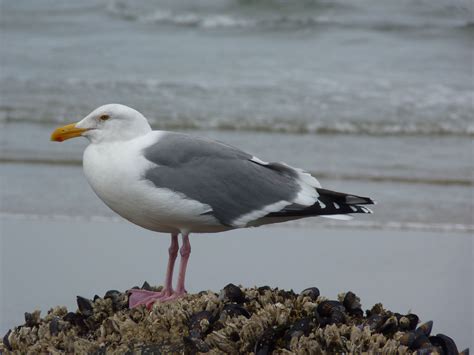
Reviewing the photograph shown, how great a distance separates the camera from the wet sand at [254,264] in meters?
5.89

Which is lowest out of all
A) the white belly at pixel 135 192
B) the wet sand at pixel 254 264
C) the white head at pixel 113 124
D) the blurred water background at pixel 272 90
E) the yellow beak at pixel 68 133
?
the wet sand at pixel 254 264

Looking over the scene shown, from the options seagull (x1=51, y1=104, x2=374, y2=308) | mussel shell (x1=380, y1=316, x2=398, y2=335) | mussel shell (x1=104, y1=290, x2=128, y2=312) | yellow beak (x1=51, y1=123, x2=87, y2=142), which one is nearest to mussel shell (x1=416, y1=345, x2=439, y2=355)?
mussel shell (x1=380, y1=316, x2=398, y2=335)

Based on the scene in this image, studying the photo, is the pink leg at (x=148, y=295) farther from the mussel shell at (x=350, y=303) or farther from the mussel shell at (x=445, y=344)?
the mussel shell at (x=445, y=344)

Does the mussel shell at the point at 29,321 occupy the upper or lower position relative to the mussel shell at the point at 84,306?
lower

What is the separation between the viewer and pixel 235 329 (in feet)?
12.1

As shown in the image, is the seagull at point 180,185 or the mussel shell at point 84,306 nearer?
the mussel shell at point 84,306

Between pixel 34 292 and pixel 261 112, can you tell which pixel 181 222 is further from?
pixel 261 112

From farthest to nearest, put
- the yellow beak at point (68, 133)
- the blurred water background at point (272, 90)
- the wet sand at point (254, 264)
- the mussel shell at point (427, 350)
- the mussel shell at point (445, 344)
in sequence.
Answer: the blurred water background at point (272, 90)
the wet sand at point (254, 264)
the yellow beak at point (68, 133)
the mussel shell at point (445, 344)
the mussel shell at point (427, 350)

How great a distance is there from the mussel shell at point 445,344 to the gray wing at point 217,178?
1.05m

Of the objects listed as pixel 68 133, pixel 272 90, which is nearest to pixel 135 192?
pixel 68 133

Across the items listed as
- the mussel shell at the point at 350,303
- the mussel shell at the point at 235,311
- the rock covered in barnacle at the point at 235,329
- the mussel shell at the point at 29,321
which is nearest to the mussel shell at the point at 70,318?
the rock covered in barnacle at the point at 235,329

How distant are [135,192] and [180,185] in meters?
0.23

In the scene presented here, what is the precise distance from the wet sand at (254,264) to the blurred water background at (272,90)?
0.09 meters

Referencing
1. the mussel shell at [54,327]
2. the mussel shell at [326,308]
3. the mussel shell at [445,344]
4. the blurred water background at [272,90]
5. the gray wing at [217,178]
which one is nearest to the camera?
the mussel shell at [445,344]
